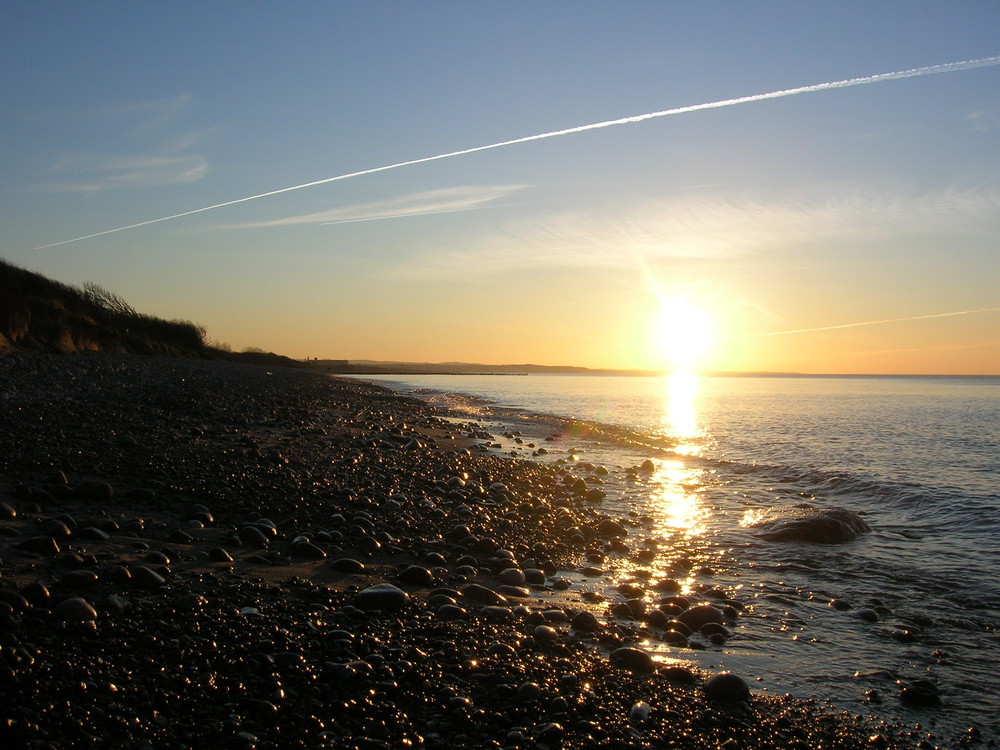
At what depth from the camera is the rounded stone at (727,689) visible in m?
4.62

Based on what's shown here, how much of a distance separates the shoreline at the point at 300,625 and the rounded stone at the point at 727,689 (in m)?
0.04

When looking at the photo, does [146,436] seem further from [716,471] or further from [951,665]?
[716,471]

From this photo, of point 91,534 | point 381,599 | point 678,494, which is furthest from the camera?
point 678,494

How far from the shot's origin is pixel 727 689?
4645 mm

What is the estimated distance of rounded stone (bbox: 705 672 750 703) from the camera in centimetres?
462

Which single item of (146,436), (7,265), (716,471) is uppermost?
(7,265)

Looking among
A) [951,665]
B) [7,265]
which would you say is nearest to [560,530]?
[951,665]

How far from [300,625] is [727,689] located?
10.1ft

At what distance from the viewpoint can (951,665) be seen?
5.55 m

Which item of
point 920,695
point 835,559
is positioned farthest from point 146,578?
point 835,559

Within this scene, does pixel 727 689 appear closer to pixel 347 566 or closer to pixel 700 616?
pixel 700 616

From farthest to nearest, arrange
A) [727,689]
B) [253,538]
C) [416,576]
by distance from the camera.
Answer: [253,538]
[416,576]
[727,689]

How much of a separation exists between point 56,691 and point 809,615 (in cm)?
636

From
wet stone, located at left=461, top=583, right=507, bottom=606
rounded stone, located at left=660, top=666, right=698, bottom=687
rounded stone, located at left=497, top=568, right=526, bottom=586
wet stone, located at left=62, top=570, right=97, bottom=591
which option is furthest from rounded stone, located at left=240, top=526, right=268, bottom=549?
rounded stone, located at left=660, top=666, right=698, bottom=687
